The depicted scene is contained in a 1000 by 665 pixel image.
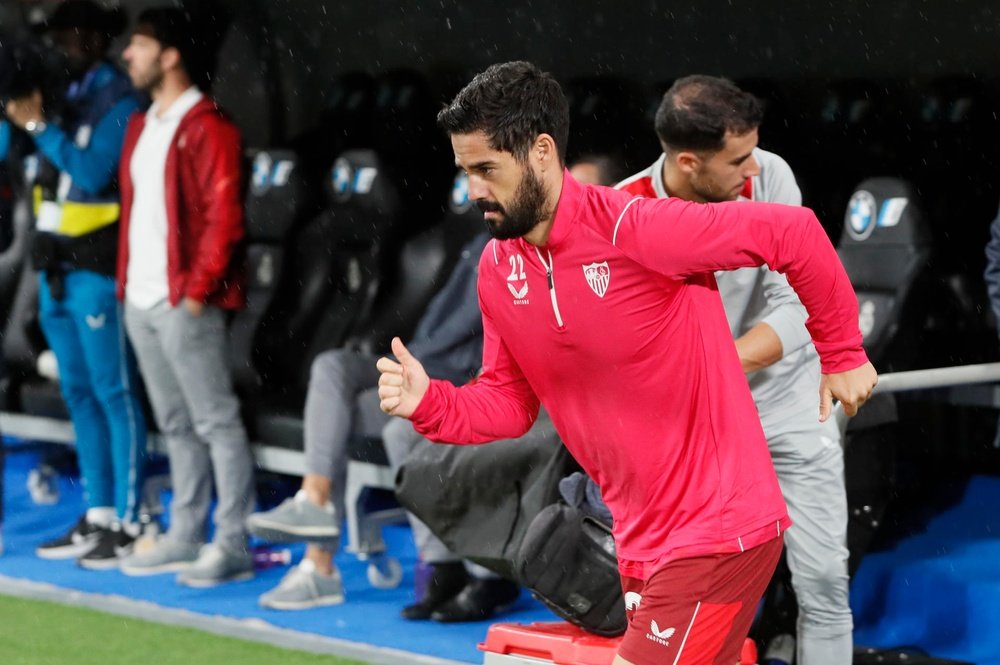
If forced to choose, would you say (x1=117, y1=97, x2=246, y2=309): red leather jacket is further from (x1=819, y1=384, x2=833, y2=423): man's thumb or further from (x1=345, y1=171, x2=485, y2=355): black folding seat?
(x1=819, y1=384, x2=833, y2=423): man's thumb

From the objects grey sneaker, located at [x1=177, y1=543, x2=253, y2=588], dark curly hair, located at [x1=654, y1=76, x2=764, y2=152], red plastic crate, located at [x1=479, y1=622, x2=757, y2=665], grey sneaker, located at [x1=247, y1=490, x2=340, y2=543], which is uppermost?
→ dark curly hair, located at [x1=654, y1=76, x2=764, y2=152]

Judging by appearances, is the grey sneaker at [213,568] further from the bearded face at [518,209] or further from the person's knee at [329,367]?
the bearded face at [518,209]

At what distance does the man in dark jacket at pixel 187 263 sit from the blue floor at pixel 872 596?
0.24 m

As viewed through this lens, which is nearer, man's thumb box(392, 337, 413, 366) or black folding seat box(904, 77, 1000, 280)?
man's thumb box(392, 337, 413, 366)

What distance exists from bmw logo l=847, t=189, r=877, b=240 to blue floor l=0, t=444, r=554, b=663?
58.1 inches

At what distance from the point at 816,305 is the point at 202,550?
353 cm

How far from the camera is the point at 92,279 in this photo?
6.08m

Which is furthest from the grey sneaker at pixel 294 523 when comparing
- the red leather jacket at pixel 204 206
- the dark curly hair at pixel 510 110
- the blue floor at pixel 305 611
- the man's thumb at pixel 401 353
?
the dark curly hair at pixel 510 110

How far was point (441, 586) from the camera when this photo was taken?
201 inches

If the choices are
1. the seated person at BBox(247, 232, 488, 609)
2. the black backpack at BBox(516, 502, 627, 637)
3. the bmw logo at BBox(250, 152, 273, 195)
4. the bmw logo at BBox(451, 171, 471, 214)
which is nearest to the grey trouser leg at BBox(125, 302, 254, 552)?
the seated person at BBox(247, 232, 488, 609)

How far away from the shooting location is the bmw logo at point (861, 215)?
5.04m

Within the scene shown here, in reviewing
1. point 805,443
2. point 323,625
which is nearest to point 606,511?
point 805,443

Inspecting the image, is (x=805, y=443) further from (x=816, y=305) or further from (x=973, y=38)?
(x=973, y=38)

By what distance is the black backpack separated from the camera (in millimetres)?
3514
